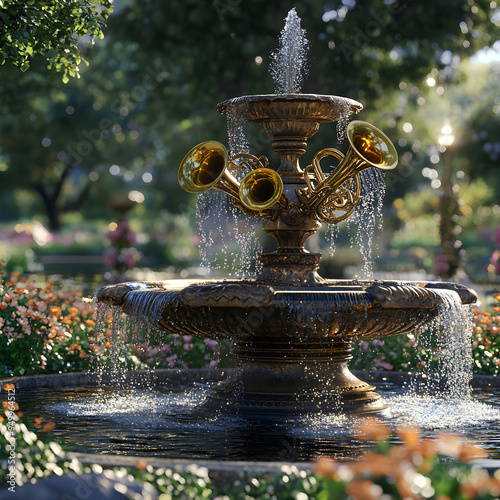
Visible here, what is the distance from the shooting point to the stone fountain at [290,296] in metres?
7.07

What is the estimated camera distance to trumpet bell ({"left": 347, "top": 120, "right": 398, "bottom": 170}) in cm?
775

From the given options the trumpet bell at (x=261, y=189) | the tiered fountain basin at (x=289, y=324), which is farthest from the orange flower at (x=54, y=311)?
the trumpet bell at (x=261, y=189)

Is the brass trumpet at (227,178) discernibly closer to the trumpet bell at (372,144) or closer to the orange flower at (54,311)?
the trumpet bell at (372,144)

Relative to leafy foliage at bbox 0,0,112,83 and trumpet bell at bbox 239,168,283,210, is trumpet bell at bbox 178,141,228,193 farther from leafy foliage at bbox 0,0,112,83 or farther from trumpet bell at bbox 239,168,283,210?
leafy foliage at bbox 0,0,112,83

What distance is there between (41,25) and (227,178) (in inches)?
98.7

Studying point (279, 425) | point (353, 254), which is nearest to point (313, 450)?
point (279, 425)

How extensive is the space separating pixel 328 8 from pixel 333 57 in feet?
4.69

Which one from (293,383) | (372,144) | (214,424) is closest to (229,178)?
(372,144)

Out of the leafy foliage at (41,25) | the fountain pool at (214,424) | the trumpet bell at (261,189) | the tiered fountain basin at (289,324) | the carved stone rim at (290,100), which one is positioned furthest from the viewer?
the leafy foliage at (41,25)

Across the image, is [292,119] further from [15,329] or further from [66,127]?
[66,127]

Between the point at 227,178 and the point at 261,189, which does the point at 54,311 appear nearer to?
the point at 227,178

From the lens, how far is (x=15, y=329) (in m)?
9.58

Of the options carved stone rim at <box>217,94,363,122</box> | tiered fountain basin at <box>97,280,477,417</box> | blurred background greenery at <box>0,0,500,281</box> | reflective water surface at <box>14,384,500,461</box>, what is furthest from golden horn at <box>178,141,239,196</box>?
blurred background greenery at <box>0,0,500,281</box>

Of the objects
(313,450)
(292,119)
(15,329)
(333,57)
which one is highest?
(333,57)
